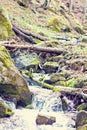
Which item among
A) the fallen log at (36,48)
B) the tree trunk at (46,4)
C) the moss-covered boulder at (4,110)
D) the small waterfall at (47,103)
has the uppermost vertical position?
the tree trunk at (46,4)

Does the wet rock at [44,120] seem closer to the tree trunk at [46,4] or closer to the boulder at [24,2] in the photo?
the boulder at [24,2]

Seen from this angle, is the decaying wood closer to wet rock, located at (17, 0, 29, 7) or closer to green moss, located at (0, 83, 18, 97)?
green moss, located at (0, 83, 18, 97)

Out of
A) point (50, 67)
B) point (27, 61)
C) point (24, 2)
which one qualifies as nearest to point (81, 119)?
point (50, 67)

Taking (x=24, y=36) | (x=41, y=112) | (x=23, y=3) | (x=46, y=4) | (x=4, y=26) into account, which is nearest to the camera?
(x=41, y=112)

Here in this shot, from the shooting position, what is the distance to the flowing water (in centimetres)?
1085

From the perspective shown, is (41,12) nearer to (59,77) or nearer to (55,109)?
(59,77)

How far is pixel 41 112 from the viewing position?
1245cm

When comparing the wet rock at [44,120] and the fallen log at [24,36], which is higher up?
the fallen log at [24,36]

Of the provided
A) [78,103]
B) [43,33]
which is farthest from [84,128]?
[43,33]

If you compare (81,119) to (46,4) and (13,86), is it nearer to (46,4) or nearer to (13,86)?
(13,86)

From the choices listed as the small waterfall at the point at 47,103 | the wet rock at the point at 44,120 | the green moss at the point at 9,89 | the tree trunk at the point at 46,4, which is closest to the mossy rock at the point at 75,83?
the small waterfall at the point at 47,103

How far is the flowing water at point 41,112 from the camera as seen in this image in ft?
35.6

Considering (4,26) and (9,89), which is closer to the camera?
(9,89)

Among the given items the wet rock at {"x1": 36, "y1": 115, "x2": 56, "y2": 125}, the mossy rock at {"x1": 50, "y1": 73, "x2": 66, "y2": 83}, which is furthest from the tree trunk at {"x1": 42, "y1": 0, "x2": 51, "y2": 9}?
the wet rock at {"x1": 36, "y1": 115, "x2": 56, "y2": 125}
